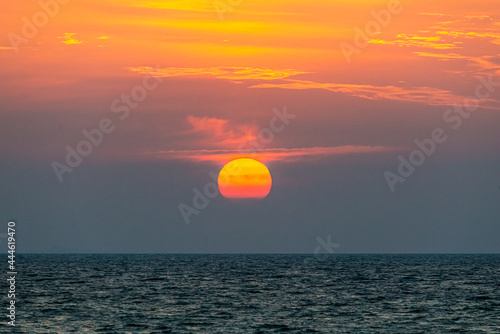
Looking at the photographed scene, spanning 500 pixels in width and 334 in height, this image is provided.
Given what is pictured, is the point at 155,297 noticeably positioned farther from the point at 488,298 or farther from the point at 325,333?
the point at 488,298

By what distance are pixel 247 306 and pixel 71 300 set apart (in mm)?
19628

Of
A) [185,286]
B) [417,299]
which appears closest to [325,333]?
[417,299]

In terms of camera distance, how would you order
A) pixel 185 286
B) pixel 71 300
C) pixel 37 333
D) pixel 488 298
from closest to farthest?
pixel 37 333
pixel 71 300
pixel 488 298
pixel 185 286

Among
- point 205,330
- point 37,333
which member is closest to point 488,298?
point 205,330

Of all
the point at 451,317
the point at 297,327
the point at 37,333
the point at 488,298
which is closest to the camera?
the point at 37,333

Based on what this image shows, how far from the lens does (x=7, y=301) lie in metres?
74.4

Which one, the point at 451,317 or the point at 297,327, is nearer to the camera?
the point at 297,327

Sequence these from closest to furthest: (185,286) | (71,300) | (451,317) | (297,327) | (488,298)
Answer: (297,327)
(451,317)
(71,300)
(488,298)
(185,286)

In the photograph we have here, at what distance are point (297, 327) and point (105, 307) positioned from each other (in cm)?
2185

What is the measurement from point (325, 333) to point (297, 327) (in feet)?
11.0

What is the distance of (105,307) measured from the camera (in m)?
71.4

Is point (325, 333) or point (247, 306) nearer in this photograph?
point (325, 333)

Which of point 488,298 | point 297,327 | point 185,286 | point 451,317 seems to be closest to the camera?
point 297,327

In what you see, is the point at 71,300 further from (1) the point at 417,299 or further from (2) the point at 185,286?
(1) the point at 417,299
